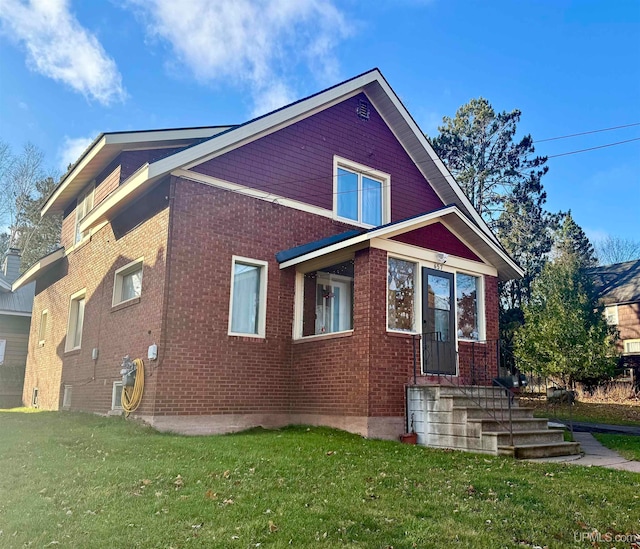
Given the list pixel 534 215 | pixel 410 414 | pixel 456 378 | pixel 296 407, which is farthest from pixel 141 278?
pixel 534 215

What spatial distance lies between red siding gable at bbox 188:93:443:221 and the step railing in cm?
404

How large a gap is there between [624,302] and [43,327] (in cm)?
2594

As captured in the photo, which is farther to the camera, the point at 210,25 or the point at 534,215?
the point at 534,215

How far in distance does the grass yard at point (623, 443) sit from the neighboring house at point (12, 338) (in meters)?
18.4

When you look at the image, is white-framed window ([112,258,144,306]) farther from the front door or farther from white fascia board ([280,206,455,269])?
the front door

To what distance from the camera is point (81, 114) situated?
1552 cm

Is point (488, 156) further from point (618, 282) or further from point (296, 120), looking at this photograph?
point (296, 120)

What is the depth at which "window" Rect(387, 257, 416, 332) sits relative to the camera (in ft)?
32.4

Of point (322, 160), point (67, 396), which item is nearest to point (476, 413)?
point (322, 160)

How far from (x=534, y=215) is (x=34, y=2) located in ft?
83.7

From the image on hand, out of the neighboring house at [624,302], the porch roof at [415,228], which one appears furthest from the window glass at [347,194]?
the neighboring house at [624,302]

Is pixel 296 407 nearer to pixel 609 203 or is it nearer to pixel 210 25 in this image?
pixel 210 25

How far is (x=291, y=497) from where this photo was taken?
4879mm

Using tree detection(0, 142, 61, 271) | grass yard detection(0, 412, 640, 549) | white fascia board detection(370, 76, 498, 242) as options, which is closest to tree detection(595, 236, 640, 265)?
white fascia board detection(370, 76, 498, 242)
